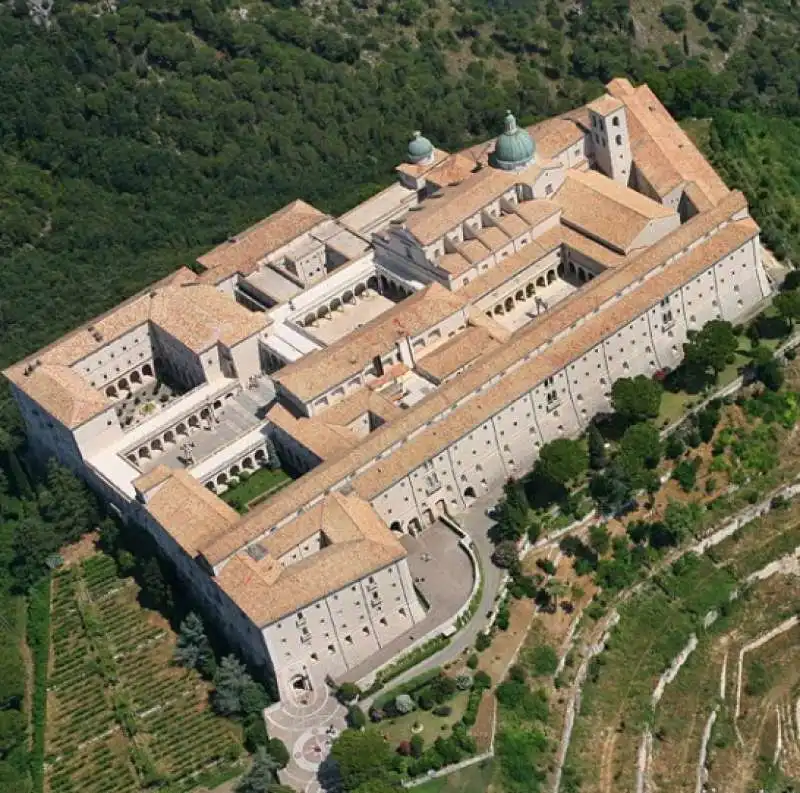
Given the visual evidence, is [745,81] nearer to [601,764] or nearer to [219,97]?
[219,97]

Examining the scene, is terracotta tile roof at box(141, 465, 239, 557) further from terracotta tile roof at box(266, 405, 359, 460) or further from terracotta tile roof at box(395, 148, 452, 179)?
terracotta tile roof at box(395, 148, 452, 179)

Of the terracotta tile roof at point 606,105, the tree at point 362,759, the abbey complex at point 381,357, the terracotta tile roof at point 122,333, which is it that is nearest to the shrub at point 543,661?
the abbey complex at point 381,357

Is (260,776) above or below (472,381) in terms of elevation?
below

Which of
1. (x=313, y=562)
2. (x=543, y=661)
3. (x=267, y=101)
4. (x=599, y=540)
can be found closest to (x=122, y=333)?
(x=313, y=562)

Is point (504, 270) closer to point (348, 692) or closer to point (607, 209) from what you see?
point (607, 209)

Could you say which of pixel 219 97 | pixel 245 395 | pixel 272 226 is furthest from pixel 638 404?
pixel 219 97

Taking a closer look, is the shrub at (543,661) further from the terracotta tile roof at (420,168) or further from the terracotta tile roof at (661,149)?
the terracotta tile roof at (420,168)
